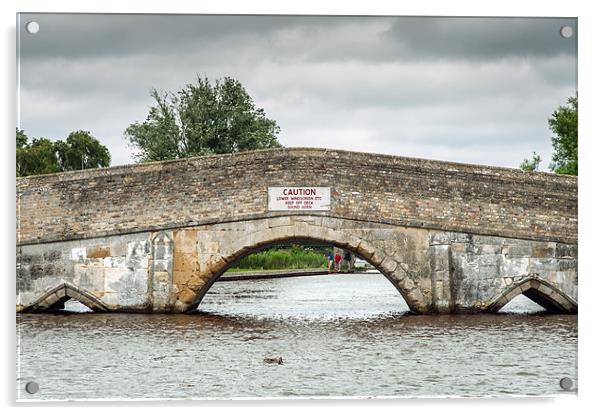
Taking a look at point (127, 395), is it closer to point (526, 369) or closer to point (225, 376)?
point (225, 376)

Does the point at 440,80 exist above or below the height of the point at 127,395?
above

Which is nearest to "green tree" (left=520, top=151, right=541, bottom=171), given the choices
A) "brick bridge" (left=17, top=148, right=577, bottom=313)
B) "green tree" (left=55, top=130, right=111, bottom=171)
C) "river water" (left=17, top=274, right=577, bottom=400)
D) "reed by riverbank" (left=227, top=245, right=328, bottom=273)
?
"brick bridge" (left=17, top=148, right=577, bottom=313)

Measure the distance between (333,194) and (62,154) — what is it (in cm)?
766

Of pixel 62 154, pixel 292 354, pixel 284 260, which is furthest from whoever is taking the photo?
pixel 284 260

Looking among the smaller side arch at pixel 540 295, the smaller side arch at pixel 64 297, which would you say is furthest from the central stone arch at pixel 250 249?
the smaller side arch at pixel 64 297

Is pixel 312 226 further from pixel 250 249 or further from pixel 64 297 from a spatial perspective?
pixel 64 297

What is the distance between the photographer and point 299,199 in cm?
1611

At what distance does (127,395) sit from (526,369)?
4.14 m

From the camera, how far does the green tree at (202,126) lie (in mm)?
24562

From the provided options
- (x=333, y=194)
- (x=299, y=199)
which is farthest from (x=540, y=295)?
(x=299, y=199)

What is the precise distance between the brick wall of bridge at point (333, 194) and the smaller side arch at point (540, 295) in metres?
0.69
